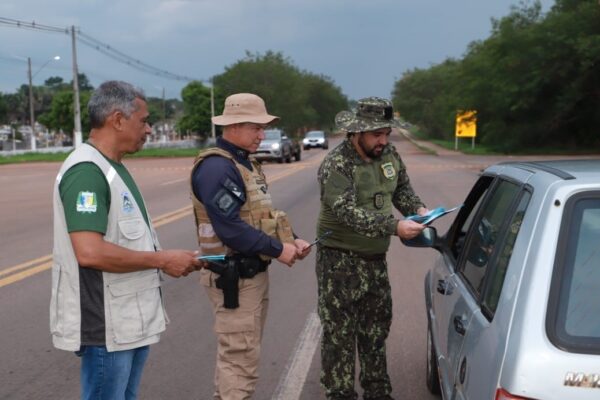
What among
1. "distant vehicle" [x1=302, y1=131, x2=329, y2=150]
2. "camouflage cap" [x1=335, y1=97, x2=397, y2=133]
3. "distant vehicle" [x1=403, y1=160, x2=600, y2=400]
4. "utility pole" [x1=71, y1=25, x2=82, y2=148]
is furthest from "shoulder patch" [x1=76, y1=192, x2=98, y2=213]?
"distant vehicle" [x1=302, y1=131, x2=329, y2=150]

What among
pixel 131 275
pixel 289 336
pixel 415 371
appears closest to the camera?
pixel 131 275

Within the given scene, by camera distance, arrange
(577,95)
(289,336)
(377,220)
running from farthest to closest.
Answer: (577,95) → (289,336) → (377,220)

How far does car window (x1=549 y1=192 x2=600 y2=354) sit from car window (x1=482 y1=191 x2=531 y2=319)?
0.26 m

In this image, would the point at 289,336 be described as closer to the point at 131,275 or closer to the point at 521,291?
the point at 131,275

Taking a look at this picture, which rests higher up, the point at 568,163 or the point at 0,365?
the point at 568,163

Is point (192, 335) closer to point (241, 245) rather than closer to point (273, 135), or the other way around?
point (241, 245)

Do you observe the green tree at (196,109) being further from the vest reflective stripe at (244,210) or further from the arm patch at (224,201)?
the arm patch at (224,201)

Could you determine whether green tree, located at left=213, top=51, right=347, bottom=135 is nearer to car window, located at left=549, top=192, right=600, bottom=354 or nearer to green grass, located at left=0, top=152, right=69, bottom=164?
green grass, located at left=0, top=152, right=69, bottom=164

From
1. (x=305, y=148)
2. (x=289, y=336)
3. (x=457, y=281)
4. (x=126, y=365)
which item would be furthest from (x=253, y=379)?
(x=305, y=148)

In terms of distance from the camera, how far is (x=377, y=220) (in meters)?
3.87

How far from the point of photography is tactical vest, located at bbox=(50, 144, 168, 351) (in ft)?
8.91

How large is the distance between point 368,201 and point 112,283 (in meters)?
1.77

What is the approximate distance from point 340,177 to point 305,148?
5629 centimetres

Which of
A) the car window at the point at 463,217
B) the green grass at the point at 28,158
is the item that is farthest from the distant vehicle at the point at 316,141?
the car window at the point at 463,217
